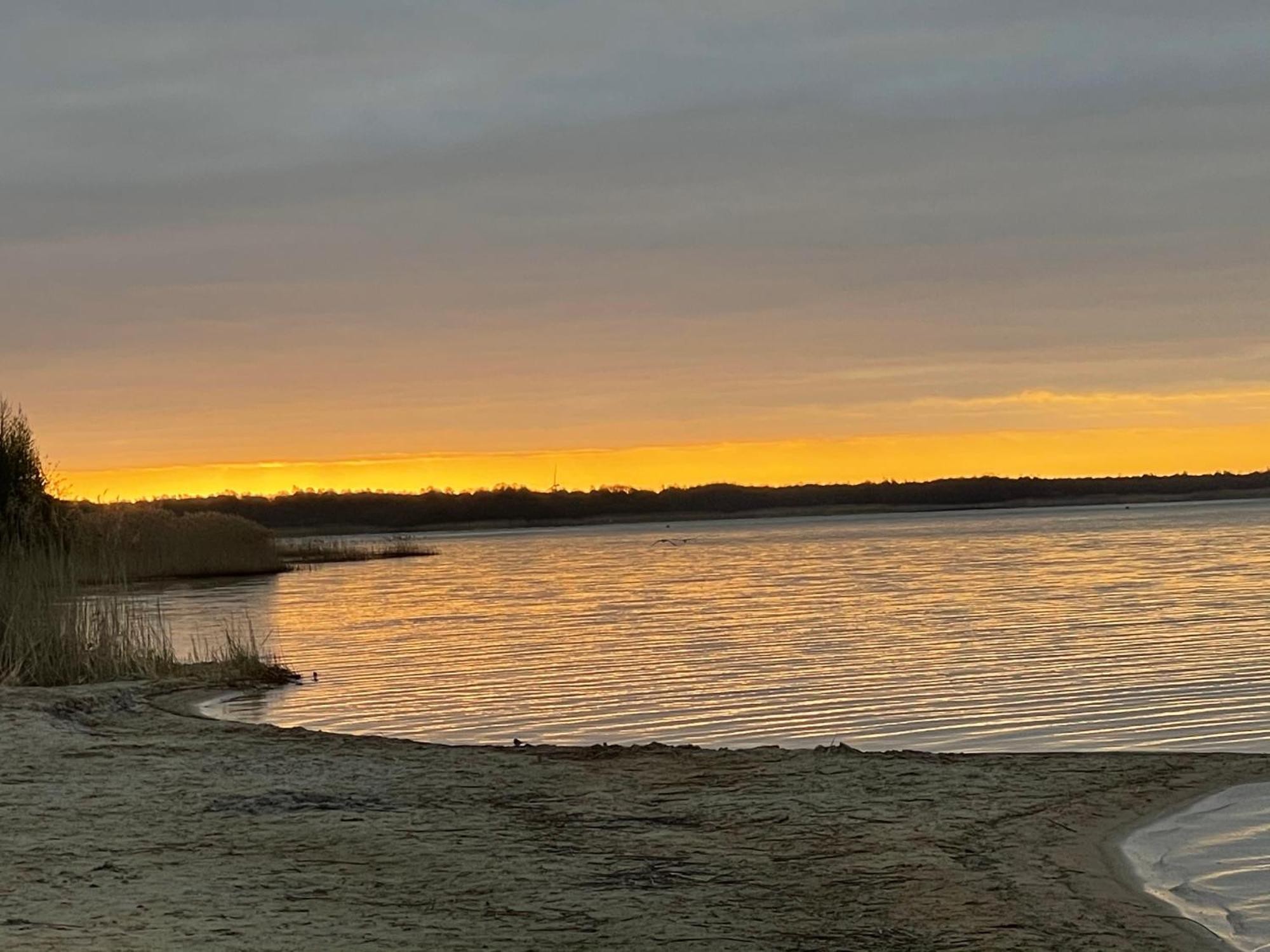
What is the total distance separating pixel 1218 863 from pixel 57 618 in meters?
14.3

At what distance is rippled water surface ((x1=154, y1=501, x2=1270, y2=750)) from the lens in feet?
52.8

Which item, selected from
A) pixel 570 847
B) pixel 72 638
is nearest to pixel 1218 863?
pixel 570 847

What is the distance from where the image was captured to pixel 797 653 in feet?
78.4

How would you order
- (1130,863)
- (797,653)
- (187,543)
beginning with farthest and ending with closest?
(187,543)
(797,653)
(1130,863)

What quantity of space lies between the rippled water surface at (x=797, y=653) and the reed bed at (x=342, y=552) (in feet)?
69.6

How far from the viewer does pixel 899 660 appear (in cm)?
2236

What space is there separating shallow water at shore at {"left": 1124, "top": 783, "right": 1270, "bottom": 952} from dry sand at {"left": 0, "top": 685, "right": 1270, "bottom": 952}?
0.76 ft

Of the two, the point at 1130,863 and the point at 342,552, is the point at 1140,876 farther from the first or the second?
the point at 342,552

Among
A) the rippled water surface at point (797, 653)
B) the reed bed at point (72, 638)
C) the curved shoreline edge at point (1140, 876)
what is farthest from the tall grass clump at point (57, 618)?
the curved shoreline edge at point (1140, 876)

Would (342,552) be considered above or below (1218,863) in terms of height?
above

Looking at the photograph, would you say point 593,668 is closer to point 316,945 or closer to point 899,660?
point 899,660

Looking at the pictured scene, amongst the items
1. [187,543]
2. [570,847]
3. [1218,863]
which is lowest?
[1218,863]

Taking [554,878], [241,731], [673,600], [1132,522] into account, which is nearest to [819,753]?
[554,878]

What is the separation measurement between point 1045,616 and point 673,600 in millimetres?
11751
